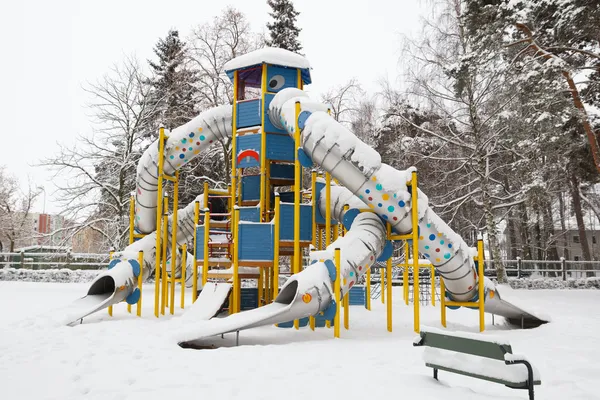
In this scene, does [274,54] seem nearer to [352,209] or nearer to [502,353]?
[352,209]

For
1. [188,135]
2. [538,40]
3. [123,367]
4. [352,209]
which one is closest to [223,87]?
[188,135]

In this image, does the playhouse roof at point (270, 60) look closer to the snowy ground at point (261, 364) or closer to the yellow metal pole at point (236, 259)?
the yellow metal pole at point (236, 259)

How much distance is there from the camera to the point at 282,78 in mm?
11719

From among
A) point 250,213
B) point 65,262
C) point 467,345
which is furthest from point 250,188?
point 65,262

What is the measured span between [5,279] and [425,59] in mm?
21397

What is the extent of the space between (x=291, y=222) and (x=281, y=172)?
7.59ft

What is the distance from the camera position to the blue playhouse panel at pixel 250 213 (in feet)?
36.6

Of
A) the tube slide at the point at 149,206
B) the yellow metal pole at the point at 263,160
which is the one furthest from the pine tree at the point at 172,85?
the yellow metal pole at the point at 263,160

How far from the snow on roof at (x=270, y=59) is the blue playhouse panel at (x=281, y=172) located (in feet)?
8.13

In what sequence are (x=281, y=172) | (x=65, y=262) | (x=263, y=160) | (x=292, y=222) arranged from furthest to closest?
(x=65, y=262) < (x=281, y=172) < (x=263, y=160) < (x=292, y=222)

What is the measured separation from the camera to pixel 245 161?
11336 mm

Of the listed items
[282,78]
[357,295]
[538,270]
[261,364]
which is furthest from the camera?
[538,270]

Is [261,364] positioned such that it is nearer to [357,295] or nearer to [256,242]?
[256,242]

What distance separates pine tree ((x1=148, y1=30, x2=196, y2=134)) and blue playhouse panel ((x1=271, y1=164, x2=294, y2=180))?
12766 millimetres
